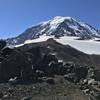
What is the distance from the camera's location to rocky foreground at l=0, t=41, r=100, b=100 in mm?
45438

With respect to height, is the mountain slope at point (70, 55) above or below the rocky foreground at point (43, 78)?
above

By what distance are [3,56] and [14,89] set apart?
14520mm

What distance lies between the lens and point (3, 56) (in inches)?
2431

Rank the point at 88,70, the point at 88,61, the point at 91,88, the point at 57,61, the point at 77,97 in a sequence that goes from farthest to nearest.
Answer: the point at 88,61 → the point at 57,61 → the point at 88,70 → the point at 91,88 → the point at 77,97

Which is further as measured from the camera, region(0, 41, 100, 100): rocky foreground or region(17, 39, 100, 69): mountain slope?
region(17, 39, 100, 69): mountain slope

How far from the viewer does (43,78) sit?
181ft

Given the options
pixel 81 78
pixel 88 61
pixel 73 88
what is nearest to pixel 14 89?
pixel 73 88

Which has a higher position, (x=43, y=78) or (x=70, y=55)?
(x=70, y=55)

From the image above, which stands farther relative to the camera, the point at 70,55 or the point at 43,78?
the point at 70,55

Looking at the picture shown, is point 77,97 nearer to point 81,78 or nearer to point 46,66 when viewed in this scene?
point 81,78

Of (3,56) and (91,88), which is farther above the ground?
(3,56)

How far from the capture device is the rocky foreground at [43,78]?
45438mm

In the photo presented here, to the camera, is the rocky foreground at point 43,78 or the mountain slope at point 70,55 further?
the mountain slope at point 70,55

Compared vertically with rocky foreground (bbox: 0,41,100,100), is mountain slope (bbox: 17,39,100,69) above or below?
above
